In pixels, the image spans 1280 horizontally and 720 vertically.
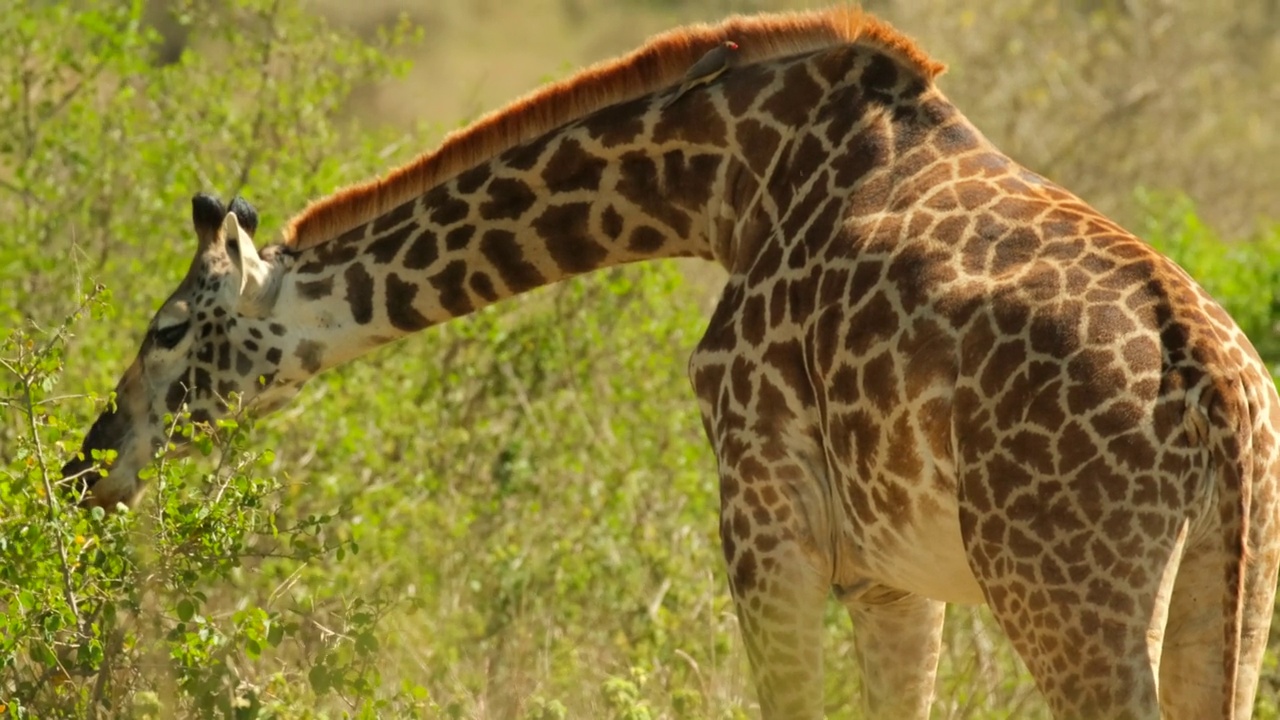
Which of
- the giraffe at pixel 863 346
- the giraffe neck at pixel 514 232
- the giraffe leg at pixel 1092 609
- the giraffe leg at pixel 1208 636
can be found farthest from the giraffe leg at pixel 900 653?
the giraffe neck at pixel 514 232

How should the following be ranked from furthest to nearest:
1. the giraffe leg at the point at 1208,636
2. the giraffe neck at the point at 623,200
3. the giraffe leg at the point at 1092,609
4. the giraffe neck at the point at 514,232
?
the giraffe neck at the point at 514,232 → the giraffe neck at the point at 623,200 → the giraffe leg at the point at 1208,636 → the giraffe leg at the point at 1092,609

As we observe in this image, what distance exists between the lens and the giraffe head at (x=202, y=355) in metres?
6.73

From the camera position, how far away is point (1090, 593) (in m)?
4.61

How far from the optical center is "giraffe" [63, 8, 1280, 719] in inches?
183

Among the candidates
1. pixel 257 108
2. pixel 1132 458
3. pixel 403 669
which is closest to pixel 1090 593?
pixel 1132 458

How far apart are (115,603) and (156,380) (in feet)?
4.60

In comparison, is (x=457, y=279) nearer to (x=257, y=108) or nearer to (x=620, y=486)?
(x=620, y=486)

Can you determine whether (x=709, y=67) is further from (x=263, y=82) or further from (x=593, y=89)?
(x=263, y=82)

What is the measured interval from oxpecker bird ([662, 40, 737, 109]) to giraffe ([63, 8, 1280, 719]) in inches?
1.9

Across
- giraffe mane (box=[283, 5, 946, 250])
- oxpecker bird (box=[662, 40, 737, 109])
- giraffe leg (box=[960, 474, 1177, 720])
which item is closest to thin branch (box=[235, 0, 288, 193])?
giraffe mane (box=[283, 5, 946, 250])

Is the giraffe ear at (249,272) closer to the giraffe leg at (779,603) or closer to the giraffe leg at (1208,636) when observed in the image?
the giraffe leg at (779,603)

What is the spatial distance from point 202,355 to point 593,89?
1.77 metres

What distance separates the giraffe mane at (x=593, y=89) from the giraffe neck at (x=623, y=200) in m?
0.06

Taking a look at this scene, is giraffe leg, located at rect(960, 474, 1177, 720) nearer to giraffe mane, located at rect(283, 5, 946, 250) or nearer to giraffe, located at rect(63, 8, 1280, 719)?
giraffe, located at rect(63, 8, 1280, 719)
